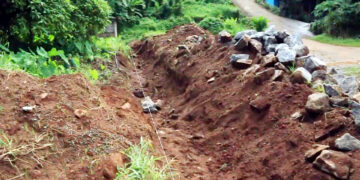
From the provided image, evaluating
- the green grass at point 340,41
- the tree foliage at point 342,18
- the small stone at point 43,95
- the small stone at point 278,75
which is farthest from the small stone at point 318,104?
A: the tree foliage at point 342,18

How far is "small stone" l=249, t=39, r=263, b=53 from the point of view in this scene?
6.68 metres

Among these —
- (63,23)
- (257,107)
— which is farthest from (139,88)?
(257,107)

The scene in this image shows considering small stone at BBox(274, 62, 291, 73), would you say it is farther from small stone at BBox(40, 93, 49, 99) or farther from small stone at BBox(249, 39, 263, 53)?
small stone at BBox(40, 93, 49, 99)

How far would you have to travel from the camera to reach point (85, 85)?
5141 mm

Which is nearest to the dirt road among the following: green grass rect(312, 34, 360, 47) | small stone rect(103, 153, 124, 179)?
green grass rect(312, 34, 360, 47)

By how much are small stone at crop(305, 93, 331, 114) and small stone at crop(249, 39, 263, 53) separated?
83.5 inches

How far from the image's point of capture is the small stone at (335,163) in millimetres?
3728

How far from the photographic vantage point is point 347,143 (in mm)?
3924

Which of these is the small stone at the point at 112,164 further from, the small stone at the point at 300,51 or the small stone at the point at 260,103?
the small stone at the point at 300,51

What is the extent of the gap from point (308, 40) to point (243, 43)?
27.7 feet

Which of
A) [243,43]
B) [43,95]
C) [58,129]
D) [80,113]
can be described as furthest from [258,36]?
[58,129]

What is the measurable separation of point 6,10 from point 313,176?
5.53 m

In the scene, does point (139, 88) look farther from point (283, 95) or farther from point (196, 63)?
point (283, 95)

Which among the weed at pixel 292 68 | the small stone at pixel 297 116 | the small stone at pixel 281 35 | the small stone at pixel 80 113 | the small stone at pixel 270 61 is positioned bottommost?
the small stone at pixel 297 116
